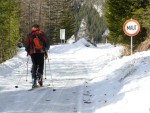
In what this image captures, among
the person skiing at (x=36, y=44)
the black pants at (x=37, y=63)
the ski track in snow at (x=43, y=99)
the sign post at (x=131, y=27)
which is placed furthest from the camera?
the sign post at (x=131, y=27)

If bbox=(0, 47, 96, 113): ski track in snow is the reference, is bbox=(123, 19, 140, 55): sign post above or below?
above

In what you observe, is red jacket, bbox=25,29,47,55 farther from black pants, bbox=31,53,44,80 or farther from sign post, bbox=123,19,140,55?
sign post, bbox=123,19,140,55

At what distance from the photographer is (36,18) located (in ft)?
241

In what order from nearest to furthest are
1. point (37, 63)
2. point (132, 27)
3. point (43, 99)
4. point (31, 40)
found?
point (43, 99) < point (31, 40) < point (37, 63) < point (132, 27)

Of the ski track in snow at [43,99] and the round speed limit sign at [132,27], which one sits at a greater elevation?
the round speed limit sign at [132,27]

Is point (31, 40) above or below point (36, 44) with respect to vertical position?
above

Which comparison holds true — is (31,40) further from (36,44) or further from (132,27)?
(132,27)

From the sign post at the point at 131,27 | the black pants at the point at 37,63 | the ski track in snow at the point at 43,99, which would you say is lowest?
the ski track in snow at the point at 43,99

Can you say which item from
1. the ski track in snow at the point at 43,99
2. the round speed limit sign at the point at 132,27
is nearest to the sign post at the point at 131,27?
the round speed limit sign at the point at 132,27

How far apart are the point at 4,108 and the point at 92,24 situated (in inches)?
6743

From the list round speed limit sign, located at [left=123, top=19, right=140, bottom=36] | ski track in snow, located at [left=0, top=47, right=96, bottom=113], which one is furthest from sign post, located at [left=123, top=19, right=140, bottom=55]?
ski track in snow, located at [left=0, top=47, right=96, bottom=113]

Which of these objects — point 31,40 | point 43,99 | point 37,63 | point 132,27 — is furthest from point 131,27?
point 43,99

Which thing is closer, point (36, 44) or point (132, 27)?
point (36, 44)

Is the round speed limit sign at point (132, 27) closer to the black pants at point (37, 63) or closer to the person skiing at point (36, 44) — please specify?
the person skiing at point (36, 44)
